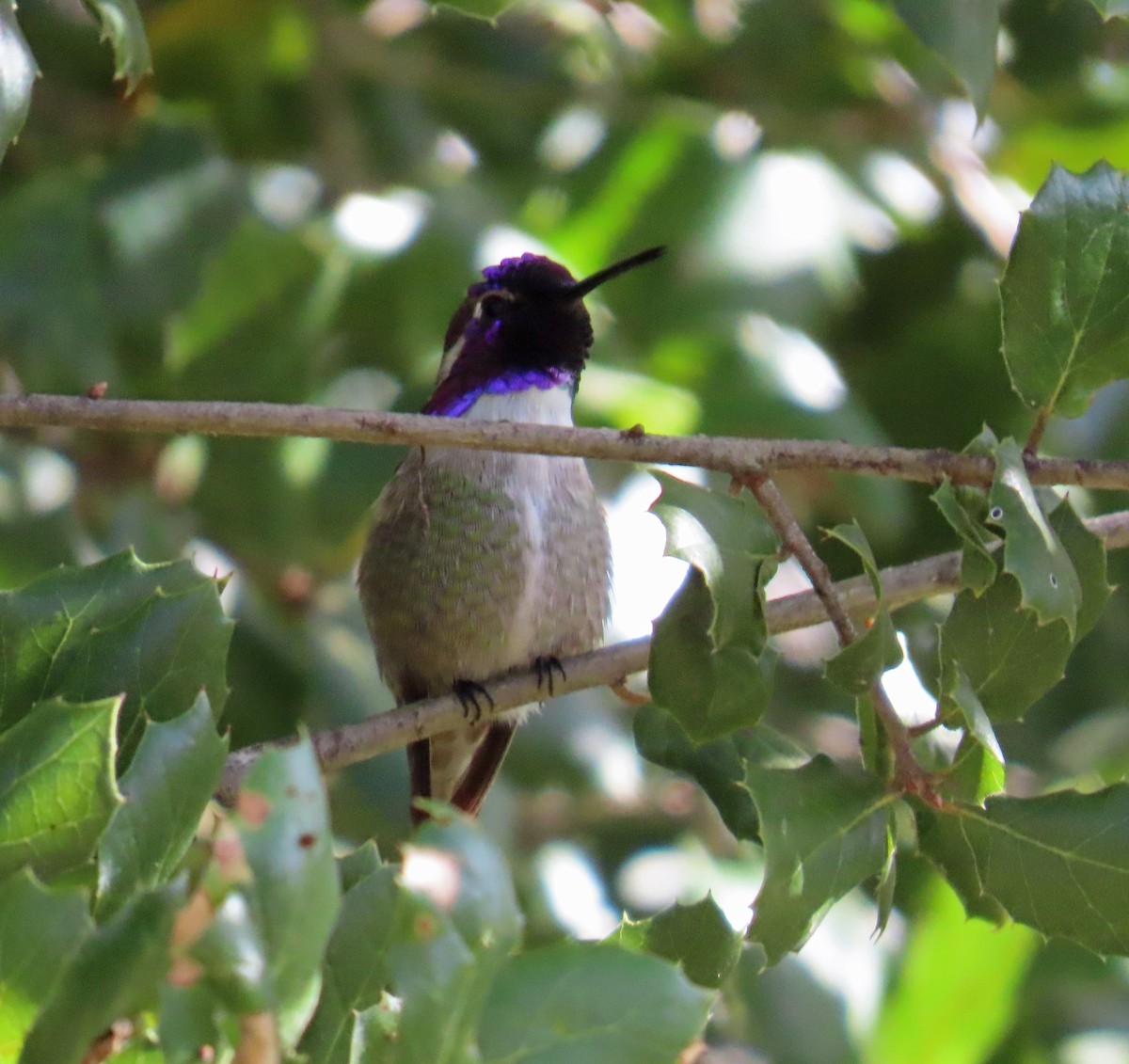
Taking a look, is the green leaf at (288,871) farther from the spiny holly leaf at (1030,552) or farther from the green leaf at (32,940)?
the spiny holly leaf at (1030,552)

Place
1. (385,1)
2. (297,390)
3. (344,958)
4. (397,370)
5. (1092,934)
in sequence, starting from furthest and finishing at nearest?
(385,1), (397,370), (297,390), (1092,934), (344,958)

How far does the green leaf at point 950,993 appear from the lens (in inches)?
168

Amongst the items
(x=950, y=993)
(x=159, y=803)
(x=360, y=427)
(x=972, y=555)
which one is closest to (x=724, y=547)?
(x=972, y=555)

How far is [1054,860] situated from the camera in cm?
208

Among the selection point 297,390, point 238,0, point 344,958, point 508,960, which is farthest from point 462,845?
point 238,0

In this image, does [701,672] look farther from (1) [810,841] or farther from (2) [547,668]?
(2) [547,668]

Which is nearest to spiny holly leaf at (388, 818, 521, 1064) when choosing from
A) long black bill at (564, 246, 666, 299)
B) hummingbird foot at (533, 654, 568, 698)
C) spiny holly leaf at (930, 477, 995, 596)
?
spiny holly leaf at (930, 477, 995, 596)

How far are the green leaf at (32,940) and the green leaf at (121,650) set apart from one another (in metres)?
0.41

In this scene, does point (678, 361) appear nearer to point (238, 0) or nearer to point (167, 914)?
point (238, 0)

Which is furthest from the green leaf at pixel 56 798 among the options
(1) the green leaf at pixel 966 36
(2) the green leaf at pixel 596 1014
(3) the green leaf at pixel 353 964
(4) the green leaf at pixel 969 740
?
(1) the green leaf at pixel 966 36

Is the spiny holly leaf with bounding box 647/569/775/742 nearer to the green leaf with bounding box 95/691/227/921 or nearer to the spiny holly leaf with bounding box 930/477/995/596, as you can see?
the spiny holly leaf with bounding box 930/477/995/596

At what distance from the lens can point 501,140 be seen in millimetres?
5469

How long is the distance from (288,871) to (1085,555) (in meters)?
1.19

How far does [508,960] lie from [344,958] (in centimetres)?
27
